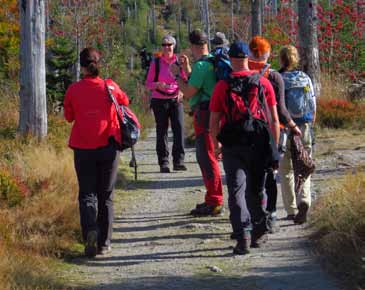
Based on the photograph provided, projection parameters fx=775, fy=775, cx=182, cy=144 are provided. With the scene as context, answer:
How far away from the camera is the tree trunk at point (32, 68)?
11641 mm

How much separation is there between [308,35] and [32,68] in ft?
17.2

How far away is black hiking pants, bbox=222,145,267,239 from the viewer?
6.59 m

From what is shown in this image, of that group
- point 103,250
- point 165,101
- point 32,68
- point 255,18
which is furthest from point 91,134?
point 255,18

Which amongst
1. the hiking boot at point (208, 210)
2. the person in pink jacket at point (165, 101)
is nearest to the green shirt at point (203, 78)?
the hiking boot at point (208, 210)

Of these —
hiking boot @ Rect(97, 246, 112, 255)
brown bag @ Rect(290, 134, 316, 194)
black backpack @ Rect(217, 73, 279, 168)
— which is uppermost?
black backpack @ Rect(217, 73, 279, 168)

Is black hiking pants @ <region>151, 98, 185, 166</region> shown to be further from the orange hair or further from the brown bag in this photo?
the orange hair

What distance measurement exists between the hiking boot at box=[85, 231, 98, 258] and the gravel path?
9 cm

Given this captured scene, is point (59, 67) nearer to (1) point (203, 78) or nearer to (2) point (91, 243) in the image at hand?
(1) point (203, 78)

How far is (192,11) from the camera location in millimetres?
81750

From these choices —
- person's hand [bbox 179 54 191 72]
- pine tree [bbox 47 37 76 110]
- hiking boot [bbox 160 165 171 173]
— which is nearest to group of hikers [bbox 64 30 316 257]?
person's hand [bbox 179 54 191 72]

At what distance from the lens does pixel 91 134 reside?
22.3 feet

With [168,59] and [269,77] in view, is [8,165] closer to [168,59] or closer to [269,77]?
[168,59]

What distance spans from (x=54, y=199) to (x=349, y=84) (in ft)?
44.4

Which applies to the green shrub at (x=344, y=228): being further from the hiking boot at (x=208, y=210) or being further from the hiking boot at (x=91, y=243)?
the hiking boot at (x=91, y=243)
